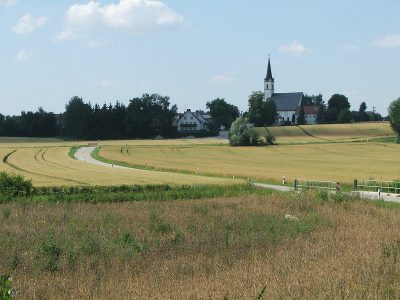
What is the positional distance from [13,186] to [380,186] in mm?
24324

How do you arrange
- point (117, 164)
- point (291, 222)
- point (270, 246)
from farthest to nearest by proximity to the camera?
1. point (117, 164)
2. point (291, 222)
3. point (270, 246)

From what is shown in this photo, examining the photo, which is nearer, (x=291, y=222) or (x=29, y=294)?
(x=29, y=294)

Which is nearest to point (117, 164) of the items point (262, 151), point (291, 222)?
point (262, 151)

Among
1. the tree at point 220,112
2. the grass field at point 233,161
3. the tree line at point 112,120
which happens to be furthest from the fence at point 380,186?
Answer: the tree at point 220,112

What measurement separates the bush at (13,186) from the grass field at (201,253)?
7210 mm

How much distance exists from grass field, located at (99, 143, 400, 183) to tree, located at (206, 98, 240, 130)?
83209mm

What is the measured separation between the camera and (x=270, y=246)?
1727 centimetres

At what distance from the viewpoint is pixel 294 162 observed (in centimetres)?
7656

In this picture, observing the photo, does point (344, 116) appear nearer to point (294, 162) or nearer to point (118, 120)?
point (118, 120)

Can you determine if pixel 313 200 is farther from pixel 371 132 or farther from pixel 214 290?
pixel 371 132

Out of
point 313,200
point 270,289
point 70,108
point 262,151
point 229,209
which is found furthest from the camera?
point 70,108

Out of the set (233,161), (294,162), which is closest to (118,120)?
(233,161)

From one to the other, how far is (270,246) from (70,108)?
155057 mm

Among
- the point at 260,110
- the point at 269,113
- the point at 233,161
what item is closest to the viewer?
the point at 233,161
